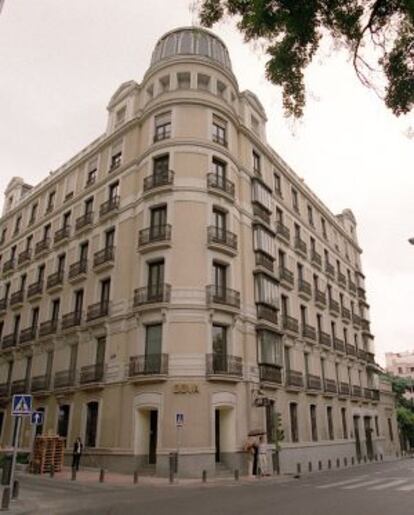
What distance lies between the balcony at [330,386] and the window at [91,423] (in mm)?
16046

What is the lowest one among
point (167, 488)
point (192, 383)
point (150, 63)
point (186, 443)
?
point (167, 488)

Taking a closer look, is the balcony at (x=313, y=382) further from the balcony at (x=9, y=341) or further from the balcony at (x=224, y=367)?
the balcony at (x=9, y=341)

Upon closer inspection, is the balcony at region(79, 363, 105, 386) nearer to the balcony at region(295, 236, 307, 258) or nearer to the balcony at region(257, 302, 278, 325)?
the balcony at region(257, 302, 278, 325)

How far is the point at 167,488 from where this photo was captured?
648 inches

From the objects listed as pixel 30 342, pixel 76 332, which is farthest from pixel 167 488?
pixel 30 342

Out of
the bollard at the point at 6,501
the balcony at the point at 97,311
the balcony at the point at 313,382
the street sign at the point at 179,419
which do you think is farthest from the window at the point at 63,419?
the bollard at the point at 6,501

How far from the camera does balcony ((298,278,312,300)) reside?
32.1m

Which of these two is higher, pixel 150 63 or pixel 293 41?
pixel 150 63

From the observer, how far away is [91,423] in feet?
81.3

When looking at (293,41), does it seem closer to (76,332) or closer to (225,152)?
(225,152)

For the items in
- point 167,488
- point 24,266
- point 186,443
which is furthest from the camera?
point 24,266

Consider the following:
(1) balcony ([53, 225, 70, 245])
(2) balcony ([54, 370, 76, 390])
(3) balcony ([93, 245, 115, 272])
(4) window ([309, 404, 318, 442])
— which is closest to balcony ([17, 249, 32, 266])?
(1) balcony ([53, 225, 70, 245])

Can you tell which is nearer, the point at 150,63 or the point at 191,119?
the point at 191,119

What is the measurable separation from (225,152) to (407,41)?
21932 mm
